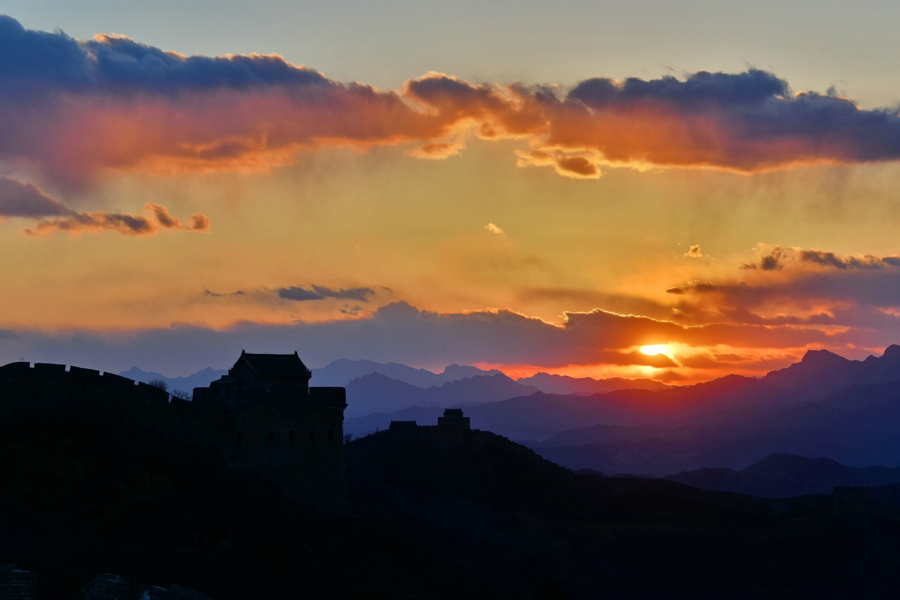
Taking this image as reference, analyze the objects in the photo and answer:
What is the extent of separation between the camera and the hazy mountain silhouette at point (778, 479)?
183 meters

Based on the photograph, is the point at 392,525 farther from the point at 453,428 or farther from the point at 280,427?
the point at 453,428

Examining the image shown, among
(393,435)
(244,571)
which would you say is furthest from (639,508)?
(244,571)

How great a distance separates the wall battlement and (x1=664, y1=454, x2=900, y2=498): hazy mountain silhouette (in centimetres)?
14115

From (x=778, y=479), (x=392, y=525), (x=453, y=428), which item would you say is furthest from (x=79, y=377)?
(x=778, y=479)

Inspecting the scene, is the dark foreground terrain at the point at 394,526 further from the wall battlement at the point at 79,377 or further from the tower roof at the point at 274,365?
the tower roof at the point at 274,365

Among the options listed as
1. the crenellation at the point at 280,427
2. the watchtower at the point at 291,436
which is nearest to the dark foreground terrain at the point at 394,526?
the crenellation at the point at 280,427

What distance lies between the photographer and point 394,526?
64.8 meters

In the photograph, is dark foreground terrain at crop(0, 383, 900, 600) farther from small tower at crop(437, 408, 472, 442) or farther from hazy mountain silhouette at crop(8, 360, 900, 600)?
small tower at crop(437, 408, 472, 442)

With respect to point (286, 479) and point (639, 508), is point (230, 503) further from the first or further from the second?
point (639, 508)

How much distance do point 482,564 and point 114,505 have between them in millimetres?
37361

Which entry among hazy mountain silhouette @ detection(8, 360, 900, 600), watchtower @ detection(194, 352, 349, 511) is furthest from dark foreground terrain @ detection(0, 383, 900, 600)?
watchtower @ detection(194, 352, 349, 511)

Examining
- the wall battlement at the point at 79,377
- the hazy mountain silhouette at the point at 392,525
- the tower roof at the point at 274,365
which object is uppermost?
the tower roof at the point at 274,365

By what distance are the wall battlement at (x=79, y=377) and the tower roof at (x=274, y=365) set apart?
5.62 metres

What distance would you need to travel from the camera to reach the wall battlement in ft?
164
